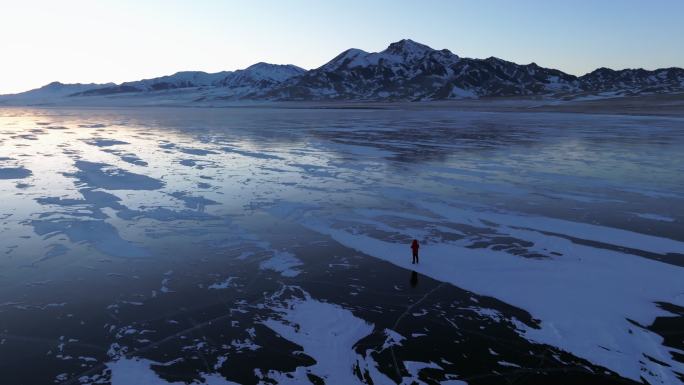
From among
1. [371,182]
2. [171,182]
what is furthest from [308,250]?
Answer: [171,182]

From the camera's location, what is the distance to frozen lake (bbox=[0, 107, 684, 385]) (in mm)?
5828

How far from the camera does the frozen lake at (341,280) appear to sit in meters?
5.83

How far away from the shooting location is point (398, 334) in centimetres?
651

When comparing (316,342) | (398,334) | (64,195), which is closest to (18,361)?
(316,342)

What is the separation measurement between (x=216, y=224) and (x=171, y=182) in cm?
615

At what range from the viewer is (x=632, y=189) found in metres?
15.3

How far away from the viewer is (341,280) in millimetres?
8352

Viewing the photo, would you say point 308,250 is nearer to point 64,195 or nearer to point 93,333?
point 93,333

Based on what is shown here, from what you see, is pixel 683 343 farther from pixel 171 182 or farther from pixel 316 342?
pixel 171 182

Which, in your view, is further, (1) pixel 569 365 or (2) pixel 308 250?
(2) pixel 308 250

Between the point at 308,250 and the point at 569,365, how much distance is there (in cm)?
548

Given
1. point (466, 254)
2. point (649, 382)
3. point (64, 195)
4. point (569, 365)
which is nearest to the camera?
point (649, 382)

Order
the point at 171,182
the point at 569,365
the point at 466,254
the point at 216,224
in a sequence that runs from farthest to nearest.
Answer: the point at 171,182
the point at 216,224
the point at 466,254
the point at 569,365

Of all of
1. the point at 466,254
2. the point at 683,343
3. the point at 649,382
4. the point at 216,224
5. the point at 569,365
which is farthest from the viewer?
the point at 216,224
